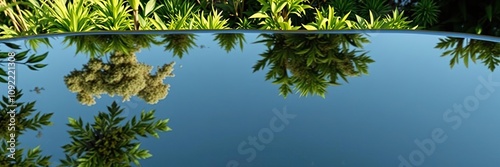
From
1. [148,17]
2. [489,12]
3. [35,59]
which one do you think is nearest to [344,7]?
[489,12]

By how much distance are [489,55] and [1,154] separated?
1.29 meters

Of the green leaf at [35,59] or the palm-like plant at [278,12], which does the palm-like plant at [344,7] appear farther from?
the green leaf at [35,59]

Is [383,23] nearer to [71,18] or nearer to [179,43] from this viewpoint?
[179,43]

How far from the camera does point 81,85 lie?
5.57 ft

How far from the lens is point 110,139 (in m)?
1.48

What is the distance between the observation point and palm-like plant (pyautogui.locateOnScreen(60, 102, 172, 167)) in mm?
1366

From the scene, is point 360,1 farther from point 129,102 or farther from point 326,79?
point 129,102

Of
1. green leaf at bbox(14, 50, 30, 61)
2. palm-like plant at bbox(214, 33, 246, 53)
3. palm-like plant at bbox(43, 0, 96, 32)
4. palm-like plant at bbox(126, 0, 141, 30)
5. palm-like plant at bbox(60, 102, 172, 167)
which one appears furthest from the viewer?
palm-like plant at bbox(126, 0, 141, 30)

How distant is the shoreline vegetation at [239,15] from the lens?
247 cm

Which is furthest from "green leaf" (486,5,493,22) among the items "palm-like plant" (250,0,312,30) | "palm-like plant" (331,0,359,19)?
"palm-like plant" (250,0,312,30)

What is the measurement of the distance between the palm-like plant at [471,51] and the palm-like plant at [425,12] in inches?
39.4

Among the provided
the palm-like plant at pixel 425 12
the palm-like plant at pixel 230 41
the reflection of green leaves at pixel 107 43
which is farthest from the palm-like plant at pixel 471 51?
the palm-like plant at pixel 425 12

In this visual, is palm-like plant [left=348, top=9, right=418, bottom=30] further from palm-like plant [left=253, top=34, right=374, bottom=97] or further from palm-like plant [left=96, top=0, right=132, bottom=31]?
palm-like plant [left=96, top=0, right=132, bottom=31]

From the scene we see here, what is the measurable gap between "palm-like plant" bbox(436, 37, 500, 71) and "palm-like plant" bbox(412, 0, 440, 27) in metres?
1.00
